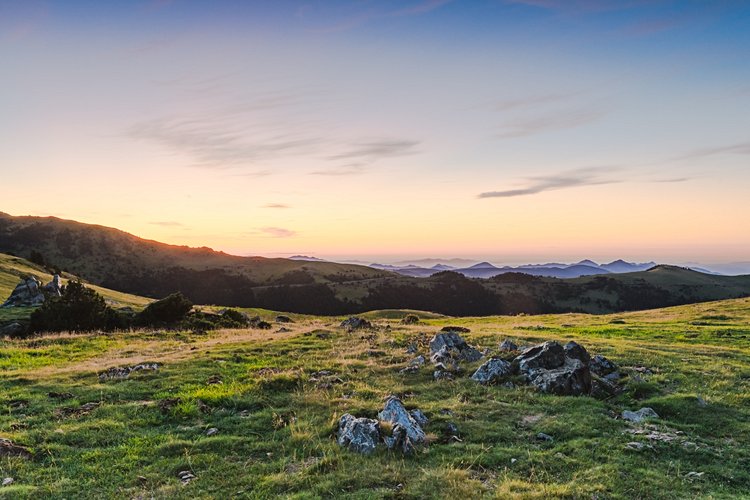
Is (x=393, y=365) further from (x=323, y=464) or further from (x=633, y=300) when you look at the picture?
(x=633, y=300)

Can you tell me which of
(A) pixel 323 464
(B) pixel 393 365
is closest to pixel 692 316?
(B) pixel 393 365

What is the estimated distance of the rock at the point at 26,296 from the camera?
4295 centimetres

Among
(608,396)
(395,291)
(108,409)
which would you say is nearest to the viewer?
(108,409)

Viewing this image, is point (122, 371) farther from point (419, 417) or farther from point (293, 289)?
point (293, 289)

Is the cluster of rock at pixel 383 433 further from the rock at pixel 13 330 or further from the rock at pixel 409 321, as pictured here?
the rock at pixel 409 321

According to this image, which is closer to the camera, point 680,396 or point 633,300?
point 680,396

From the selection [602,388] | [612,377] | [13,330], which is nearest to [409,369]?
[602,388]

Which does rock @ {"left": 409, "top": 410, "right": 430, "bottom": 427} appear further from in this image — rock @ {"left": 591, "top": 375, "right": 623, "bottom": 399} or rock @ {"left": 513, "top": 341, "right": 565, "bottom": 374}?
rock @ {"left": 591, "top": 375, "right": 623, "bottom": 399}

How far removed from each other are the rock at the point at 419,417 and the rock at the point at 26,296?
44.7 meters

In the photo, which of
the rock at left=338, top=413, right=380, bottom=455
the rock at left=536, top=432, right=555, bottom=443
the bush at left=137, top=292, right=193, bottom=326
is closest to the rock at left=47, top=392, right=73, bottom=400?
the rock at left=338, top=413, right=380, bottom=455

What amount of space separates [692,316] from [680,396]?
45.2 meters

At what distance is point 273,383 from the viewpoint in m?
17.8

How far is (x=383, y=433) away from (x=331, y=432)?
1625mm

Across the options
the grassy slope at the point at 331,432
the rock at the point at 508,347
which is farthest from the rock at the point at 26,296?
the rock at the point at 508,347
